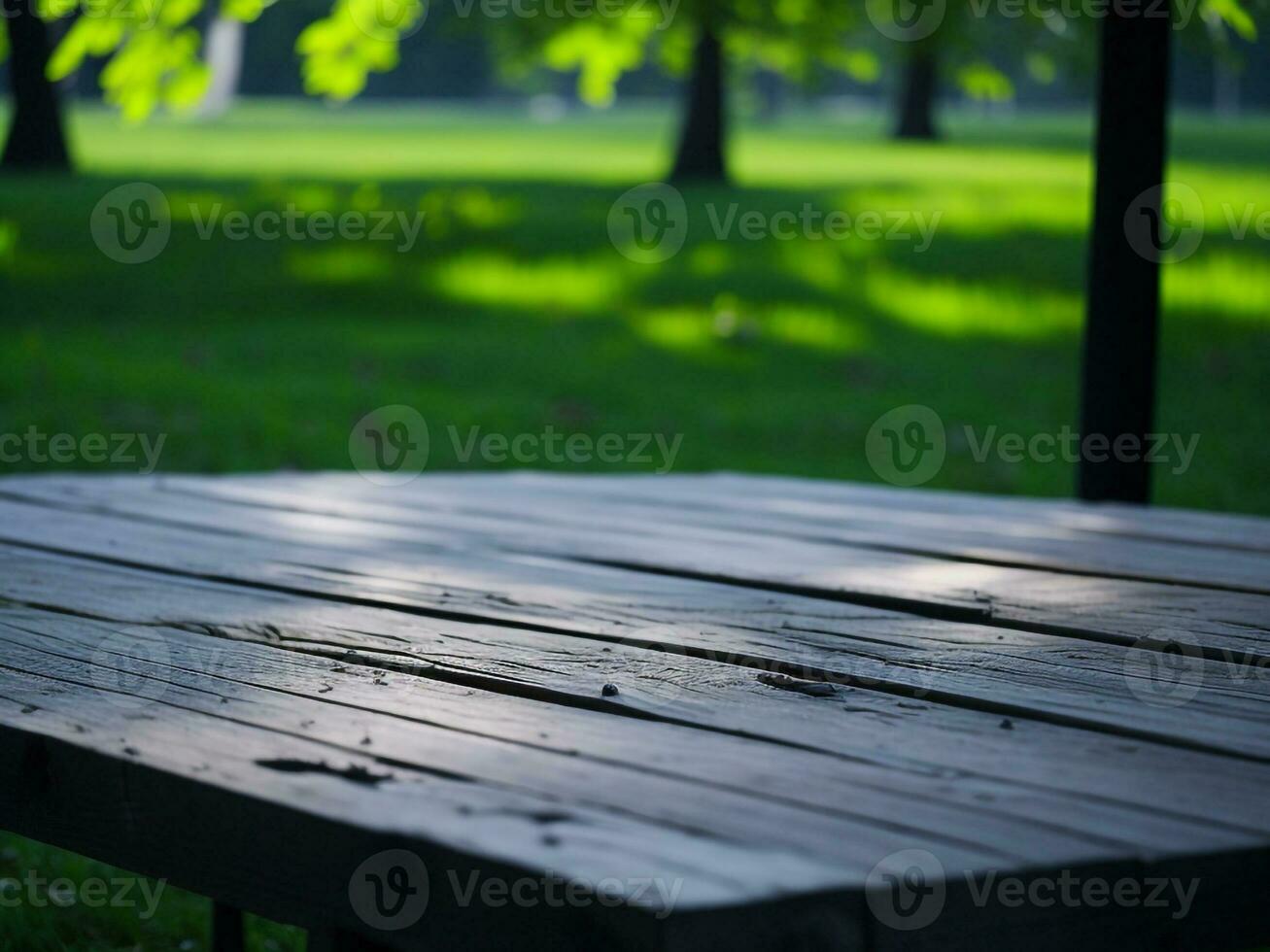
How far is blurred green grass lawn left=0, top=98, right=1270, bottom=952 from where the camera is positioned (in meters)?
6.71

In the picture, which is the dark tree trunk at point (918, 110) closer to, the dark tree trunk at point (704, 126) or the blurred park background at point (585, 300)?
the blurred park background at point (585, 300)

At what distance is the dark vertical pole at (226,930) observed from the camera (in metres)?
2.27

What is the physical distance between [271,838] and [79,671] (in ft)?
1.98

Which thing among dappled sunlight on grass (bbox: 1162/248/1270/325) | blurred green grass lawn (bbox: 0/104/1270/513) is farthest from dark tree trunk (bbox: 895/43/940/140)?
dappled sunlight on grass (bbox: 1162/248/1270/325)

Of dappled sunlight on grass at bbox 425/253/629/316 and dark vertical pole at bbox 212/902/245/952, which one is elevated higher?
dappled sunlight on grass at bbox 425/253/629/316

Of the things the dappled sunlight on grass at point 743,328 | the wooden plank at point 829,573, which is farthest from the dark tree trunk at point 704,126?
the wooden plank at point 829,573

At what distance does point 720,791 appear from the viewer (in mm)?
1472

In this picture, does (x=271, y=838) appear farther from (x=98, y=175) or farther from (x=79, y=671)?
(x=98, y=175)

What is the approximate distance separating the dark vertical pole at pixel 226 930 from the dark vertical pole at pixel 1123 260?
2.33m

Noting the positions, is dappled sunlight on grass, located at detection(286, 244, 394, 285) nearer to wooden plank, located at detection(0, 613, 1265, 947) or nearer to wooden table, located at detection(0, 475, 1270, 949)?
wooden table, located at detection(0, 475, 1270, 949)

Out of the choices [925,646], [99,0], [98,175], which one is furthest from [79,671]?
[98,175]

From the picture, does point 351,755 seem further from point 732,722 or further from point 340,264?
point 340,264

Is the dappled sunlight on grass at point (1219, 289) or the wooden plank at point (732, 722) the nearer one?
the wooden plank at point (732, 722)

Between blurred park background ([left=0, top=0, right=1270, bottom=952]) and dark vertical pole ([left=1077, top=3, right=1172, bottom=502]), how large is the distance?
992mm
